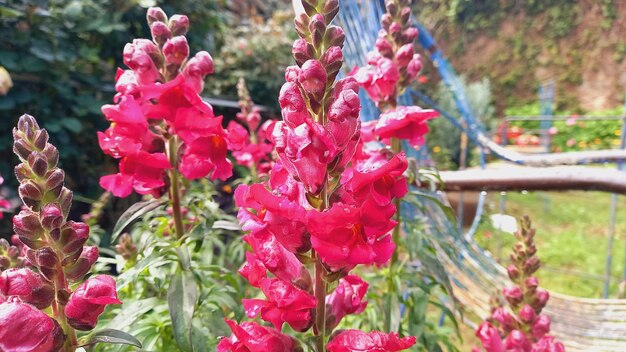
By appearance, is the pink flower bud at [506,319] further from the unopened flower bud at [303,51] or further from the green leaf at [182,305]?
the unopened flower bud at [303,51]

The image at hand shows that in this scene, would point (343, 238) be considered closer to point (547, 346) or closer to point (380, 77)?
point (380, 77)

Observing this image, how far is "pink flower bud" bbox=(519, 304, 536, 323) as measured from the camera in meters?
1.07

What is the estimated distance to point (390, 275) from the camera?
1.15 metres

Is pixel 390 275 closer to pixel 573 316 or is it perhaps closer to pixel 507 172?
pixel 507 172

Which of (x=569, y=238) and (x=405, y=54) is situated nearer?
(x=405, y=54)

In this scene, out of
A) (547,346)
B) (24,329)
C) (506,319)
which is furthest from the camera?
(506,319)

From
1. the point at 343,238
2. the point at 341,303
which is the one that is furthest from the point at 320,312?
the point at 343,238

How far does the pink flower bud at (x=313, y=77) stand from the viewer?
544 mm

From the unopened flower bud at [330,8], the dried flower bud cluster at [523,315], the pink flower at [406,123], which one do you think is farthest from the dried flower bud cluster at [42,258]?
the dried flower bud cluster at [523,315]

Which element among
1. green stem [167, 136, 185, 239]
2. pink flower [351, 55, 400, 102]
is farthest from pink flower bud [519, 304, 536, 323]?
green stem [167, 136, 185, 239]

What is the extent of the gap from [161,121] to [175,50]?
15 centimetres

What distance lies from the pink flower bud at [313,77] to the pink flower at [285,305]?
263 mm

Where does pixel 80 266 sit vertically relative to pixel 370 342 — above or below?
above

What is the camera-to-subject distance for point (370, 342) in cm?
58
